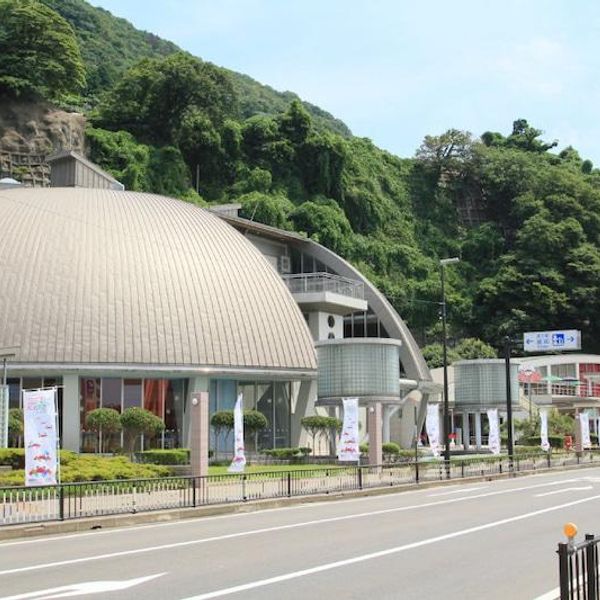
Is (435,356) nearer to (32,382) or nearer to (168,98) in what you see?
(168,98)

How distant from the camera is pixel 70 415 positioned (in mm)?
42781

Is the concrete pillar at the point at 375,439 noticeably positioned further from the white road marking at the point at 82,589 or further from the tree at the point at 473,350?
the tree at the point at 473,350

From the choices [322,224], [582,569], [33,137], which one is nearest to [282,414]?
[582,569]

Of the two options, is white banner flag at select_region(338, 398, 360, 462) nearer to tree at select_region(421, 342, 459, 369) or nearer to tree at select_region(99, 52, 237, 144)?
tree at select_region(421, 342, 459, 369)

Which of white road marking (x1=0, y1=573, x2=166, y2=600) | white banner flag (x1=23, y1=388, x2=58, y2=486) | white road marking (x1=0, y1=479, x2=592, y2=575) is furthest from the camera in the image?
white banner flag (x1=23, y1=388, x2=58, y2=486)

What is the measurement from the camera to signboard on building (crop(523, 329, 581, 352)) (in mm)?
92938

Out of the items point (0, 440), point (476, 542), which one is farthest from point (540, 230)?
→ point (476, 542)

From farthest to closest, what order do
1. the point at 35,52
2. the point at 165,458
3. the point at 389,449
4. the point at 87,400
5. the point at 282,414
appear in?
the point at 35,52 < the point at 282,414 < the point at 389,449 < the point at 87,400 < the point at 165,458

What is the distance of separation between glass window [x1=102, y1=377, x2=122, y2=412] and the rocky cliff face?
44943 millimetres

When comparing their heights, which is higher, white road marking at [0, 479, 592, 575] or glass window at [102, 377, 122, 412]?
glass window at [102, 377, 122, 412]

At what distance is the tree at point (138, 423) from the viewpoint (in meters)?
40.3

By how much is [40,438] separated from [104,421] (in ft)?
63.8

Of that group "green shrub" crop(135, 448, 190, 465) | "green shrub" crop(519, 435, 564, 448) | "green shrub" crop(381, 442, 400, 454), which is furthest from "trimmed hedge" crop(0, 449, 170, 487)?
"green shrub" crop(519, 435, 564, 448)

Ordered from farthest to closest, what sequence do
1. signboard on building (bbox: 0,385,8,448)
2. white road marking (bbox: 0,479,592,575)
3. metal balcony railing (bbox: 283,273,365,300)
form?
1. metal balcony railing (bbox: 283,273,365,300)
2. signboard on building (bbox: 0,385,8,448)
3. white road marking (bbox: 0,479,592,575)
